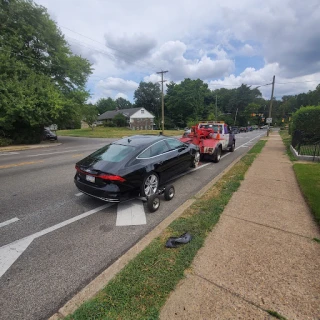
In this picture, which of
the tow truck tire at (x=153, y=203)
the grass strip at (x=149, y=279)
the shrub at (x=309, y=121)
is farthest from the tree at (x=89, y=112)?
the grass strip at (x=149, y=279)

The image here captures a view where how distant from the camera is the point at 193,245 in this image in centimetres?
290

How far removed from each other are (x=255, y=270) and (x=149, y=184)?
2806 millimetres

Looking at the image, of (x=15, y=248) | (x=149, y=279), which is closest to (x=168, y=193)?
(x=149, y=279)

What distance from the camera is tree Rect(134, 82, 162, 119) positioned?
283 ft

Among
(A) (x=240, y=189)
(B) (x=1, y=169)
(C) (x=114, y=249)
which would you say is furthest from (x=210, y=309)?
(B) (x=1, y=169)

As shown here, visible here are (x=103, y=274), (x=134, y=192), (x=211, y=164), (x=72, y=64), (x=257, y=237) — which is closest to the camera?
(x=103, y=274)

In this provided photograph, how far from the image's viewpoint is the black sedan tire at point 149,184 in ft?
14.6

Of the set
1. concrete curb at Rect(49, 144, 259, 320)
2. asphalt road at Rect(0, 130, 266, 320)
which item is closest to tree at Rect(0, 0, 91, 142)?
asphalt road at Rect(0, 130, 266, 320)

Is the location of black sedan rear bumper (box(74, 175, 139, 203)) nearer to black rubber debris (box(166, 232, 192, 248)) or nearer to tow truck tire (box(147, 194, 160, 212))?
tow truck tire (box(147, 194, 160, 212))

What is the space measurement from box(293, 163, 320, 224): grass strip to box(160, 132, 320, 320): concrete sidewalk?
225 mm

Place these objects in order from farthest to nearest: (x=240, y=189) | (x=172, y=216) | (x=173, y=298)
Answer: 1. (x=240, y=189)
2. (x=172, y=216)
3. (x=173, y=298)

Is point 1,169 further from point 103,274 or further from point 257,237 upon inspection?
point 257,237

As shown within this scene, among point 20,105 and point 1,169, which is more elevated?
point 20,105

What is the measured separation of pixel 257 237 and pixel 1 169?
9.65 metres
